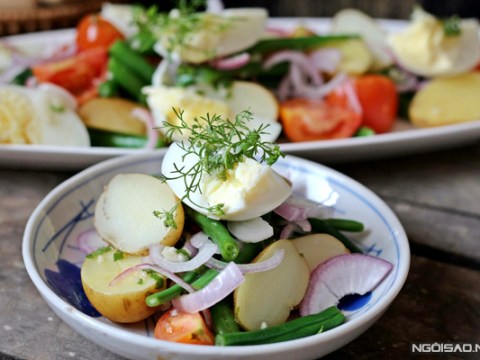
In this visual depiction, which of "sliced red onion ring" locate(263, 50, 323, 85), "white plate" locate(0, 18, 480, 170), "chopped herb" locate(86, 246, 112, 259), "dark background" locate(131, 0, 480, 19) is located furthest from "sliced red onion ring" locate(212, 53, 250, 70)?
"dark background" locate(131, 0, 480, 19)

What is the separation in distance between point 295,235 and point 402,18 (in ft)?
9.85

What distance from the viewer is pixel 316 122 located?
220cm

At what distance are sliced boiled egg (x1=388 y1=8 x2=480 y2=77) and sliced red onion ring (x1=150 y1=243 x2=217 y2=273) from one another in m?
1.40

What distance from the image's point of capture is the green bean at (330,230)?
1.48 metres

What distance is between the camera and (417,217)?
6.08ft

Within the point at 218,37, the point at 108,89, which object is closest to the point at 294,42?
the point at 218,37

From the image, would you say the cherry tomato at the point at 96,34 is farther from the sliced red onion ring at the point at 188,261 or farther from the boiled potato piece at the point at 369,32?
the sliced red onion ring at the point at 188,261

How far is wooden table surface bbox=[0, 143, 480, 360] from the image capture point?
1.38 metres

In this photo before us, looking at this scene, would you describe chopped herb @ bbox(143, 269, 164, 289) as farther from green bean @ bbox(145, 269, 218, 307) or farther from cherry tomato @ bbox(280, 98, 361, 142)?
cherry tomato @ bbox(280, 98, 361, 142)

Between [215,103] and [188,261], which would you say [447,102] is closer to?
[215,103]

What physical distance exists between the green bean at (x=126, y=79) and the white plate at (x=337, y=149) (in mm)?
429

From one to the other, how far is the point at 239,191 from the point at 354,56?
1345 millimetres

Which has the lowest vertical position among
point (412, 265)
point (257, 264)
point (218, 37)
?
point (412, 265)

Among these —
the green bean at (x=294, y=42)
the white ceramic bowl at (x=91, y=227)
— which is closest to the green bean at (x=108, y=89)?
the green bean at (x=294, y=42)
